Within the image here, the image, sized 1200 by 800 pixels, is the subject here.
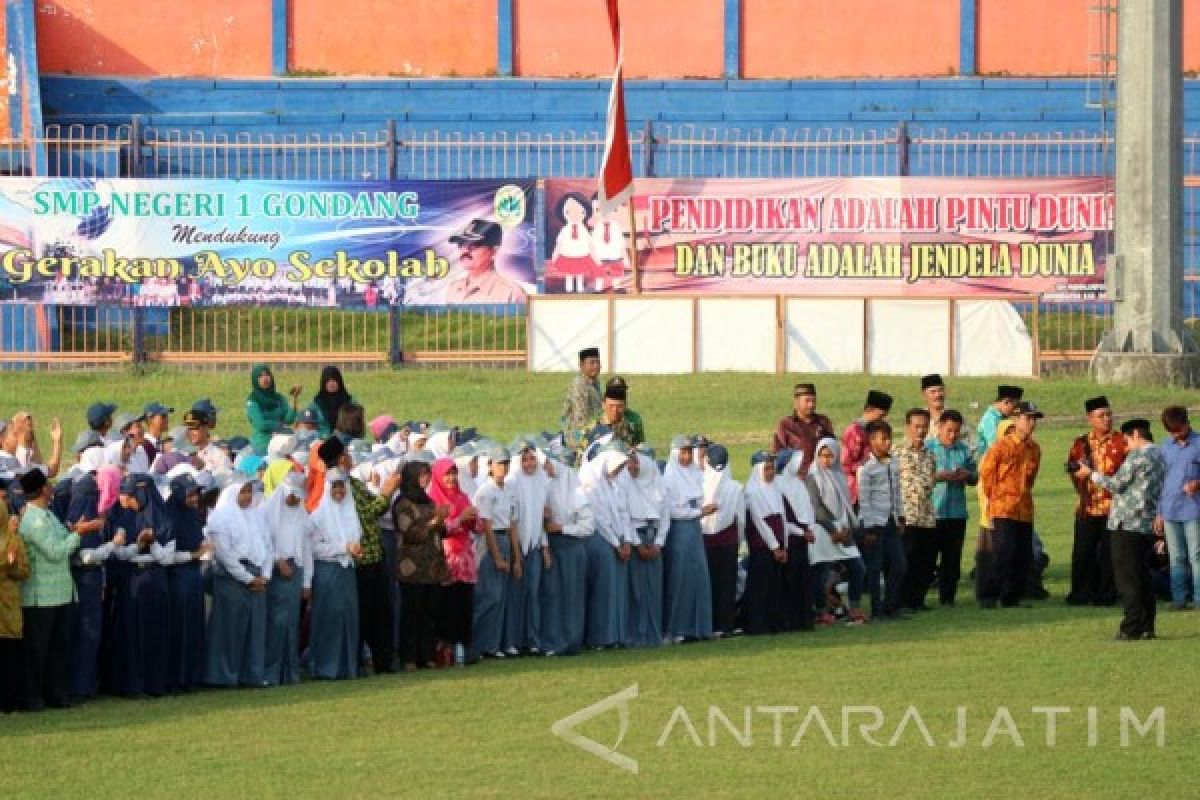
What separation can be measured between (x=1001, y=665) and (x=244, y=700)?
4.53 meters

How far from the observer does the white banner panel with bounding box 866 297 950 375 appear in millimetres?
28109

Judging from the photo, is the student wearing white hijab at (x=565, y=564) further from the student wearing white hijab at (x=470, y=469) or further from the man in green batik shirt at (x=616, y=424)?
the man in green batik shirt at (x=616, y=424)

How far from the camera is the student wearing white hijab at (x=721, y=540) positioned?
17406 millimetres

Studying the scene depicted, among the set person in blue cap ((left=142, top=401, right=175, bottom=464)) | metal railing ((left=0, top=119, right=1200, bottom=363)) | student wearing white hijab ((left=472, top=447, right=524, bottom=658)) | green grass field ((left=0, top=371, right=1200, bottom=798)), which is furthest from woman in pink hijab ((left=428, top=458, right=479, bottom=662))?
metal railing ((left=0, top=119, right=1200, bottom=363))

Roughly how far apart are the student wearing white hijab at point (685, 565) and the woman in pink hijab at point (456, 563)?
1.59 metres

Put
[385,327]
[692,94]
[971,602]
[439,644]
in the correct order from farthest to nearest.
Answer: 1. [692,94]
2. [385,327]
3. [971,602]
4. [439,644]

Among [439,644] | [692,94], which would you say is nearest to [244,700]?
[439,644]

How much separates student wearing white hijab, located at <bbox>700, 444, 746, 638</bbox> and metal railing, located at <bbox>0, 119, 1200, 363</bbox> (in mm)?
12200

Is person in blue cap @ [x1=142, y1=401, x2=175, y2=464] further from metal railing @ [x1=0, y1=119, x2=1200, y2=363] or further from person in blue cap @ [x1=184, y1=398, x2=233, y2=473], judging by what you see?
metal railing @ [x1=0, y1=119, x2=1200, y2=363]

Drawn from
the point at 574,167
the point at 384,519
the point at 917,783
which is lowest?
the point at 917,783

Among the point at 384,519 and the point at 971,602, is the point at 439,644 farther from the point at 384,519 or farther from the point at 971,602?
the point at 971,602

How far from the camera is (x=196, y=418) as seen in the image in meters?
18.2

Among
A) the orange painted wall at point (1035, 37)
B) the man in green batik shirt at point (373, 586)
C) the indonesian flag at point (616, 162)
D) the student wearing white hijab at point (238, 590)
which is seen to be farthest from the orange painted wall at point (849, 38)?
the student wearing white hijab at point (238, 590)

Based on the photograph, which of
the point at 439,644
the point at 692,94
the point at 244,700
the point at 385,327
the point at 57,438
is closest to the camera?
the point at 244,700
